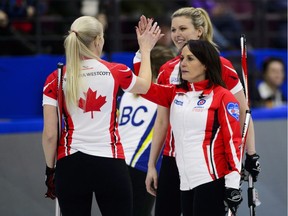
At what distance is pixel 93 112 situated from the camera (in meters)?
4.98

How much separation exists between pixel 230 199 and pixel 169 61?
1.18 metres

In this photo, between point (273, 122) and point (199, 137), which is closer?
point (199, 137)

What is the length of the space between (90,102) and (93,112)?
6 cm

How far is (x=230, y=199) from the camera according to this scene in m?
4.95

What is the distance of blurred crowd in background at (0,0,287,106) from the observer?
10.5m

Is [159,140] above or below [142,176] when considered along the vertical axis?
above

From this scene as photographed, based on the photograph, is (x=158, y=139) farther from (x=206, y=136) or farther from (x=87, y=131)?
(x=87, y=131)

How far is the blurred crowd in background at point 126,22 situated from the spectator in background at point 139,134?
10.2ft

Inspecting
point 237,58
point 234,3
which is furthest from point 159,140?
point 234,3

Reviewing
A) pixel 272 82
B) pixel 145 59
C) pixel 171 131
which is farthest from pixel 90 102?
pixel 272 82

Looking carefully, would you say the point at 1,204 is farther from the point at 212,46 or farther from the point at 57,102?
the point at 212,46

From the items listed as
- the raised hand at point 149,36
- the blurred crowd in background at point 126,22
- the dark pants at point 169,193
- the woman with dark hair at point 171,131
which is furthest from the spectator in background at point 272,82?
the raised hand at point 149,36

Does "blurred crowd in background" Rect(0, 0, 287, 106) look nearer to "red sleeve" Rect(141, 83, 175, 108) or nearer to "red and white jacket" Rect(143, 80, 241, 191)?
"red sleeve" Rect(141, 83, 175, 108)

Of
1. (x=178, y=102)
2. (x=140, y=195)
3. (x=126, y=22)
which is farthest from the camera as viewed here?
(x=126, y=22)
